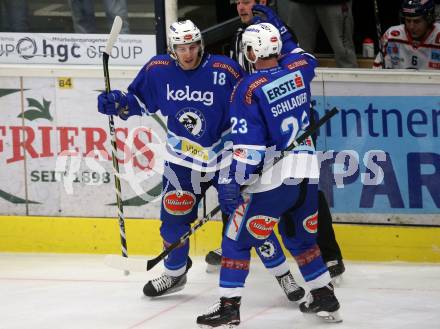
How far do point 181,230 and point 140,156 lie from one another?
1.07 meters

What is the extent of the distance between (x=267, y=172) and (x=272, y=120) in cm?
25

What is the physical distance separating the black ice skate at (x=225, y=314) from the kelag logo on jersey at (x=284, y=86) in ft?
3.00

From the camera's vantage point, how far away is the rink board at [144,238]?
6.94m

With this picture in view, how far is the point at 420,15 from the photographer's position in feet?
23.6

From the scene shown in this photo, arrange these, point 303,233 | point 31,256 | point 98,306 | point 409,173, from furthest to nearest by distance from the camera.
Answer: point 31,256 → point 409,173 → point 98,306 → point 303,233

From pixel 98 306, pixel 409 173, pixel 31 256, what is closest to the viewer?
pixel 98 306

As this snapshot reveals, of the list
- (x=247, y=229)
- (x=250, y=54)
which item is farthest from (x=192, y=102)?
(x=247, y=229)

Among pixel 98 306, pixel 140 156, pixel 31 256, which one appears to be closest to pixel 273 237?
pixel 98 306

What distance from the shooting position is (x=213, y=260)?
695 centimetres

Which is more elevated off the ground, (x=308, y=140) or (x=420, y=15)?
(x=420, y=15)

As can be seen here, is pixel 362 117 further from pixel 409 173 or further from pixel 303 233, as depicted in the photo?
pixel 303 233

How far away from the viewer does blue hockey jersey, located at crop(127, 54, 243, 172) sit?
20.5 feet

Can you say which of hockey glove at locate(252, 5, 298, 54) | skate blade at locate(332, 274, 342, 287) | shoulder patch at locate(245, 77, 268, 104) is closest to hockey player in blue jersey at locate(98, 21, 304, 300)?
hockey glove at locate(252, 5, 298, 54)

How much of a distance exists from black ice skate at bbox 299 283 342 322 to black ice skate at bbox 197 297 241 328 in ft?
1.28
